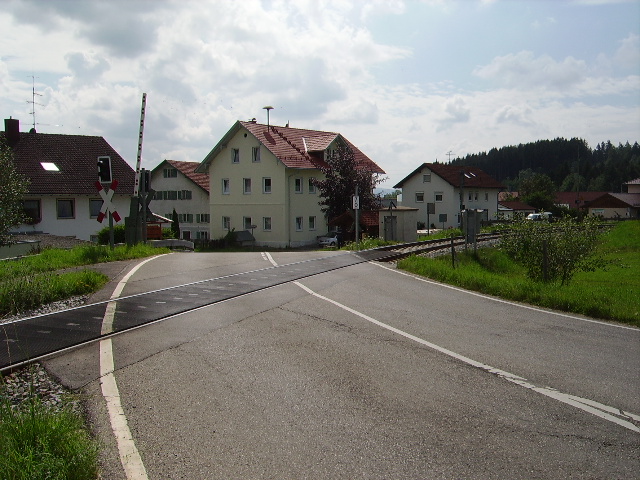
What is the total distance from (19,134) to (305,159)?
21.2 meters

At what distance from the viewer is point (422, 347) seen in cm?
847

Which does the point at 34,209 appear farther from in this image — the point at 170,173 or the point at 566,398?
the point at 566,398

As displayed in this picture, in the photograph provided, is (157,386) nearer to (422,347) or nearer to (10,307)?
(422,347)

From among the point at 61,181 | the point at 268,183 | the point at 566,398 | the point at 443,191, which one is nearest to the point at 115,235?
the point at 61,181

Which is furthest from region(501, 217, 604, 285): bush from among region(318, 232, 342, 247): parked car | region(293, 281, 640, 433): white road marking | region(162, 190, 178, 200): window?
region(162, 190, 178, 200): window

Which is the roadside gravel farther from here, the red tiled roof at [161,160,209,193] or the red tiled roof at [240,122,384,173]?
the red tiled roof at [161,160,209,193]

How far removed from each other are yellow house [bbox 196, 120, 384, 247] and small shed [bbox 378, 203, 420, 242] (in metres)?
14.2

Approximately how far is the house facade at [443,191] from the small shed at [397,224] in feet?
115

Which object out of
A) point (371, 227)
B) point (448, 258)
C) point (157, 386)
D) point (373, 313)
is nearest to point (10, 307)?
point (157, 386)

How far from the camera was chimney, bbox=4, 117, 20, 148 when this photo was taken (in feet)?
145

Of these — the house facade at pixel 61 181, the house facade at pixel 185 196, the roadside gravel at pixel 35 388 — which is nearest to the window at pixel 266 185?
the house facade at pixel 61 181

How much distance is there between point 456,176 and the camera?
7494cm

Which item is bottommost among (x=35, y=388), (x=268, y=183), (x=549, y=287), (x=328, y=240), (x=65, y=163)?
(x=328, y=240)

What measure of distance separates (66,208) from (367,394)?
40636 mm
